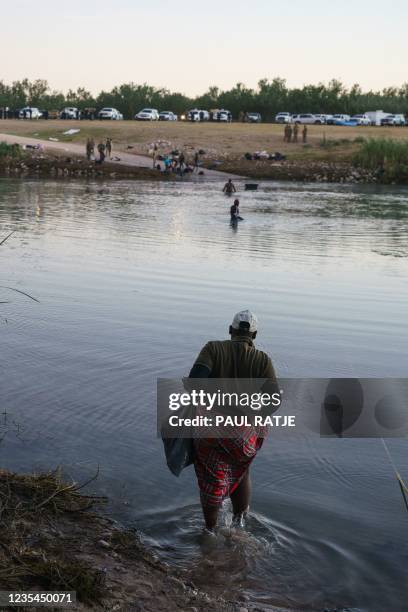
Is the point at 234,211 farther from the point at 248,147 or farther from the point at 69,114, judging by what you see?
the point at 69,114

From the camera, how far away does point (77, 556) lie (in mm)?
5840

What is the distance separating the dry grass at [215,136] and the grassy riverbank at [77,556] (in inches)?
2464

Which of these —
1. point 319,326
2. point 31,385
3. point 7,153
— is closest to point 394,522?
point 31,385

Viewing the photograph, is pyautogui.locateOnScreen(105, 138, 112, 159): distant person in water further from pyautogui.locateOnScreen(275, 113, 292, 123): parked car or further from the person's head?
the person's head

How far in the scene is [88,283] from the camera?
18594 mm

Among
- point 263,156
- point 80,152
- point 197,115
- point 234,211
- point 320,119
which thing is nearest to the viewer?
point 234,211

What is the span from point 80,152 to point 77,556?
61.7m

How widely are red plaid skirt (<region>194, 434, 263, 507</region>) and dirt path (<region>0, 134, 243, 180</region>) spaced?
55620 millimetres

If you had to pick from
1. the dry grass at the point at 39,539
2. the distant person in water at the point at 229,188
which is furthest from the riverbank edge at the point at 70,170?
the dry grass at the point at 39,539

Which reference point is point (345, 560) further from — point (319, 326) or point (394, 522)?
point (319, 326)

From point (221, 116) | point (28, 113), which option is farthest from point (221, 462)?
point (28, 113)

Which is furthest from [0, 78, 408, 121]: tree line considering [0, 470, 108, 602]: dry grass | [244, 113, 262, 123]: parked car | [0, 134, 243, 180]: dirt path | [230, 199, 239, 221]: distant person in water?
[0, 470, 108, 602]: dry grass

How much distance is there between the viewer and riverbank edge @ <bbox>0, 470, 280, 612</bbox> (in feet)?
16.9

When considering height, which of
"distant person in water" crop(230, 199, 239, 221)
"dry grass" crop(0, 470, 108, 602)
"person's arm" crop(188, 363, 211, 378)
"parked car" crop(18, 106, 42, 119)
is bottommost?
"dry grass" crop(0, 470, 108, 602)
